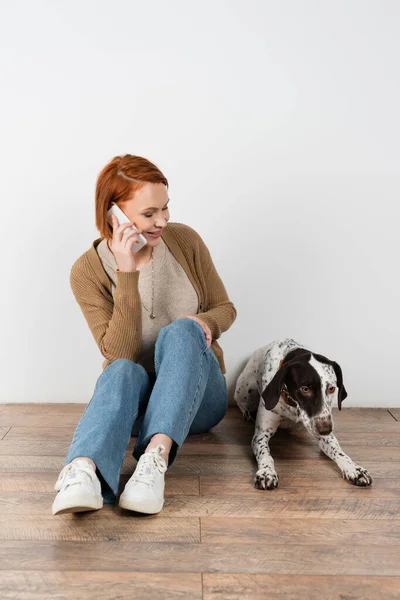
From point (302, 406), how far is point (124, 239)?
839mm

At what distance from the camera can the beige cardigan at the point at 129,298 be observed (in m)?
2.22

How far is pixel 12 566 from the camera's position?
157 cm

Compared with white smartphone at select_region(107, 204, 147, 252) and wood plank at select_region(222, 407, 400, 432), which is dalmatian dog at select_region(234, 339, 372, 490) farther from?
white smartphone at select_region(107, 204, 147, 252)

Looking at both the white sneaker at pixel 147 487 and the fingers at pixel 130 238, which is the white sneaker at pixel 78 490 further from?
the fingers at pixel 130 238

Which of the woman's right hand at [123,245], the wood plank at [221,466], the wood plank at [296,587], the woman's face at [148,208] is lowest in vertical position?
the wood plank at [221,466]

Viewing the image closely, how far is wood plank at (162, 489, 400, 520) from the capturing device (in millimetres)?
1878

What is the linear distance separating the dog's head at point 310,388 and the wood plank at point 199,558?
523 millimetres

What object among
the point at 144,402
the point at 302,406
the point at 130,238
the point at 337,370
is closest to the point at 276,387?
the point at 302,406

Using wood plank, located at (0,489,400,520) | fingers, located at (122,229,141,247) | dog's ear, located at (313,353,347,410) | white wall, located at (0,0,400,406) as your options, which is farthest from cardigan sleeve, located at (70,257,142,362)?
white wall, located at (0,0,400,406)

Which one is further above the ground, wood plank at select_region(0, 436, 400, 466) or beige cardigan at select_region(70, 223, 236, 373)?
beige cardigan at select_region(70, 223, 236, 373)

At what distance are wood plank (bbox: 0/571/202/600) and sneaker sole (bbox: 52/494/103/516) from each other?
198 millimetres

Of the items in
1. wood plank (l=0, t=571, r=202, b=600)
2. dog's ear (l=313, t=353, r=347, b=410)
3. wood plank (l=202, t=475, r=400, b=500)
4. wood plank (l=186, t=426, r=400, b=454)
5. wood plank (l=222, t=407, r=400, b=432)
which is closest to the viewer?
wood plank (l=0, t=571, r=202, b=600)

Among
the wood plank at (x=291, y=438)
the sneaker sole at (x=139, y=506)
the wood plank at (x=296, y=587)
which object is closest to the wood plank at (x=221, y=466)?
the wood plank at (x=291, y=438)

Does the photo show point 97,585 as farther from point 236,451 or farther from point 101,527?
point 236,451
